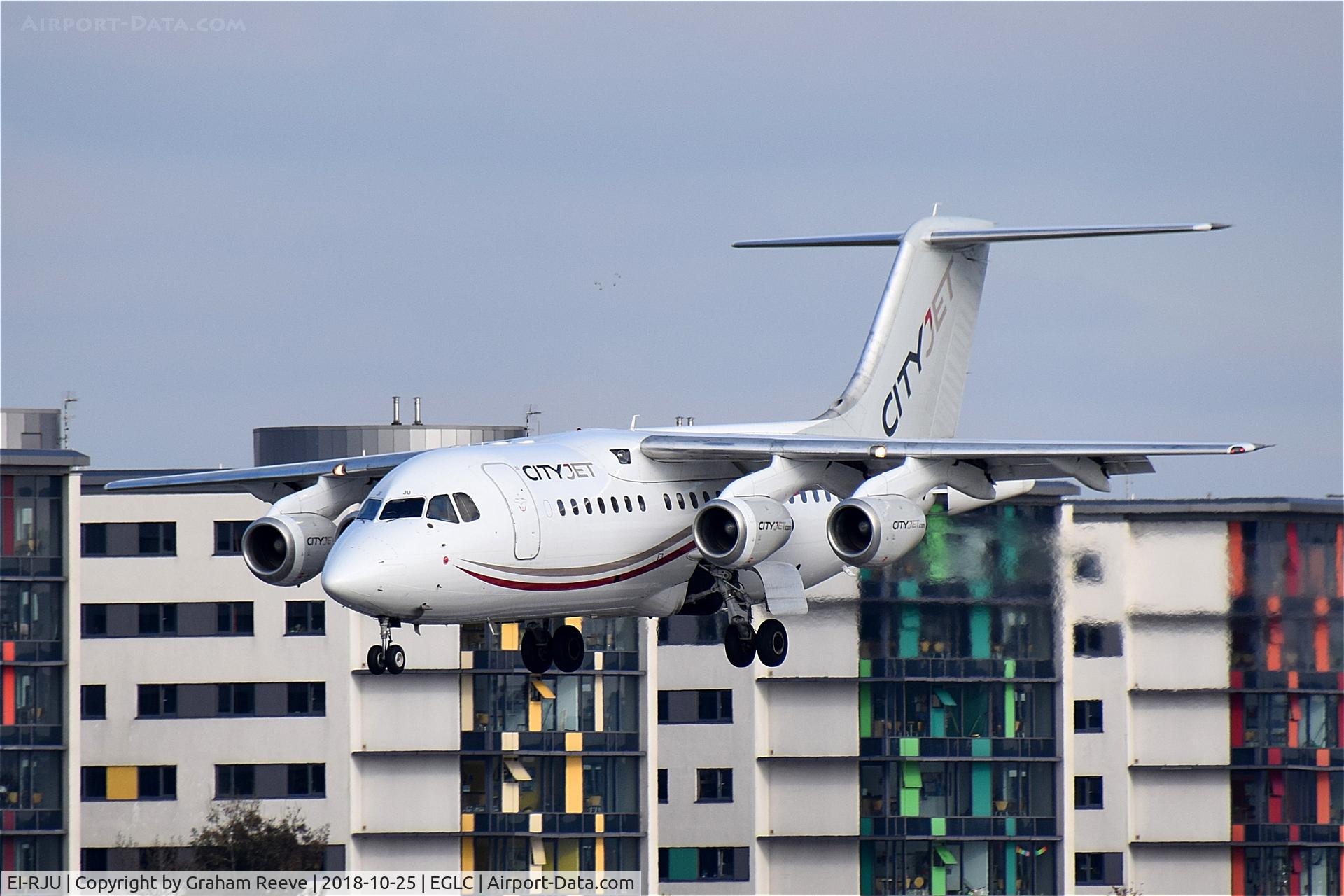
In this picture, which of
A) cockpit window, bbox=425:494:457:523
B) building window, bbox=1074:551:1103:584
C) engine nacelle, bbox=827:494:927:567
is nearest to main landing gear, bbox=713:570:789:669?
engine nacelle, bbox=827:494:927:567

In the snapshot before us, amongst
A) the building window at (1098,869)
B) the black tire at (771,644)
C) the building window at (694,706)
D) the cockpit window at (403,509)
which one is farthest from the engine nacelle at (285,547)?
the building window at (1098,869)

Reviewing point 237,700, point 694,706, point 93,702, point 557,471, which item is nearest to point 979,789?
point 694,706

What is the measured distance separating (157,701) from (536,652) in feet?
72.3

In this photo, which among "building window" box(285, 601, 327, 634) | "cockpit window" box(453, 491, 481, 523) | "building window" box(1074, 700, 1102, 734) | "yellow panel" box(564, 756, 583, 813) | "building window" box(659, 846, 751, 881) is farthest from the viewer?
"yellow panel" box(564, 756, 583, 813)

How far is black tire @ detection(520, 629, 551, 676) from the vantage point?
3359 cm

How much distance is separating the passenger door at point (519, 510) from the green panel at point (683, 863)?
Answer: 26.0 metres

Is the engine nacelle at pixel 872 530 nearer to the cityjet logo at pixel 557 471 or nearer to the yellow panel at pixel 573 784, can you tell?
the cityjet logo at pixel 557 471

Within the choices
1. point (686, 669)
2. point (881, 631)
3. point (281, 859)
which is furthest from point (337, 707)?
point (881, 631)

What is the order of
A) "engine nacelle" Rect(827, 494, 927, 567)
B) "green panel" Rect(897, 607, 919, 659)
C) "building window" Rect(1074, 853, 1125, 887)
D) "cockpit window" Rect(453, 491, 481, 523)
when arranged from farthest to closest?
"building window" Rect(1074, 853, 1125, 887) → "green panel" Rect(897, 607, 919, 659) → "engine nacelle" Rect(827, 494, 927, 567) → "cockpit window" Rect(453, 491, 481, 523)

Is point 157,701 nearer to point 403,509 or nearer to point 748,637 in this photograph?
point 748,637

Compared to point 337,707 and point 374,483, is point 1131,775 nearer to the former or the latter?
point 337,707

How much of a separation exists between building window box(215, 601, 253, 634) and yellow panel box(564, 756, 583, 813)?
25.1ft

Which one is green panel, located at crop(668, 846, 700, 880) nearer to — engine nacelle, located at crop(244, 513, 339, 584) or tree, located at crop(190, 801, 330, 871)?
tree, located at crop(190, 801, 330, 871)

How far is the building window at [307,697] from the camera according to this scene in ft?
174
